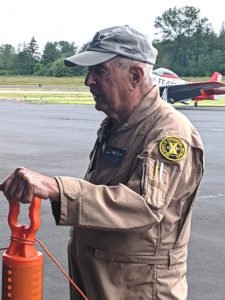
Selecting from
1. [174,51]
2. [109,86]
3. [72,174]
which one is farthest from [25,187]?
[174,51]

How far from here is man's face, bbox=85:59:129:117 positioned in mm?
2631

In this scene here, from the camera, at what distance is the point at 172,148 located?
2.44m

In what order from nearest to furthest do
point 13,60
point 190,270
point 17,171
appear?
point 17,171 → point 190,270 → point 13,60

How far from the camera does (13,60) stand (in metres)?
124

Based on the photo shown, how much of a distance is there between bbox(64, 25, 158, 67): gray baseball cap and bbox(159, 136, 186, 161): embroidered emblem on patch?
37cm

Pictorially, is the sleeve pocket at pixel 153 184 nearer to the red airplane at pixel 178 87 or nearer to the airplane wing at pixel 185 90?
the red airplane at pixel 178 87

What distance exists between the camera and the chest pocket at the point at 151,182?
7.70 feet

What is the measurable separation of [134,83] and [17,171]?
713 mm

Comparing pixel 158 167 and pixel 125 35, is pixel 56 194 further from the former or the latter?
pixel 125 35

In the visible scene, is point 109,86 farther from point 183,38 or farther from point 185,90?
point 183,38

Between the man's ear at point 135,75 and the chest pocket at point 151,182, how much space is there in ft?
1.25

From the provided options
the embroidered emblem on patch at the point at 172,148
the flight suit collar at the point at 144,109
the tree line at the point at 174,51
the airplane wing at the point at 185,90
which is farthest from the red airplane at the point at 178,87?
the tree line at the point at 174,51

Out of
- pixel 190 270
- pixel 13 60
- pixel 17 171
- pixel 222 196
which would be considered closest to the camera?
pixel 17 171

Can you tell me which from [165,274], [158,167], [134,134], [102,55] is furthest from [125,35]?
[165,274]
